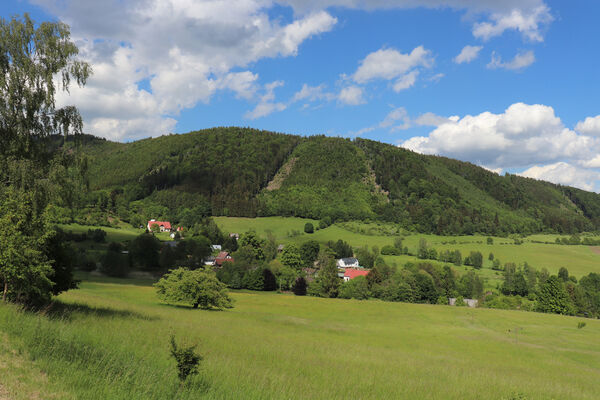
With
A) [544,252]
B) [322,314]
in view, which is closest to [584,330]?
[322,314]

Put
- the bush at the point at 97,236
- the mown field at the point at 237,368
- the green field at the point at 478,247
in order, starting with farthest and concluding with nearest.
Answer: the green field at the point at 478,247
the bush at the point at 97,236
the mown field at the point at 237,368

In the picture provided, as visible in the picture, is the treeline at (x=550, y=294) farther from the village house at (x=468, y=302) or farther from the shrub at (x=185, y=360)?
the shrub at (x=185, y=360)

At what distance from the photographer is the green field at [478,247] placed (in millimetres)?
143000

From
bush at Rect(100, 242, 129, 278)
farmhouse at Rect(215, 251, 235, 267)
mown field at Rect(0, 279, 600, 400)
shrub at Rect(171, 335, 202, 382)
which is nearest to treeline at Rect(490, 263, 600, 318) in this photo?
mown field at Rect(0, 279, 600, 400)

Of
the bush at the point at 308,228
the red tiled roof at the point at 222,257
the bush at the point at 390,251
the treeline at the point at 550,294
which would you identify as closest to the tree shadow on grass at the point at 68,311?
the red tiled roof at the point at 222,257

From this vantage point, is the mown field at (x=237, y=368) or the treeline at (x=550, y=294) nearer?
the mown field at (x=237, y=368)

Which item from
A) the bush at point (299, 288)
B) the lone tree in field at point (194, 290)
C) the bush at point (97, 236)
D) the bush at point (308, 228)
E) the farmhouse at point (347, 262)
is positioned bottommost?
the bush at point (299, 288)

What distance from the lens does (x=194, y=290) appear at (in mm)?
49688

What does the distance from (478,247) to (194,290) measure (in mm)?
159767

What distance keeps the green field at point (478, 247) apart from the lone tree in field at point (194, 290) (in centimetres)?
10136

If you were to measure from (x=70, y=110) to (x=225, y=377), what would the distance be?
79.0 ft

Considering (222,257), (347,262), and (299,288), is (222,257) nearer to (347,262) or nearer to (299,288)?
(299,288)

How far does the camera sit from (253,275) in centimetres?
9619

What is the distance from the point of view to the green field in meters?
143
